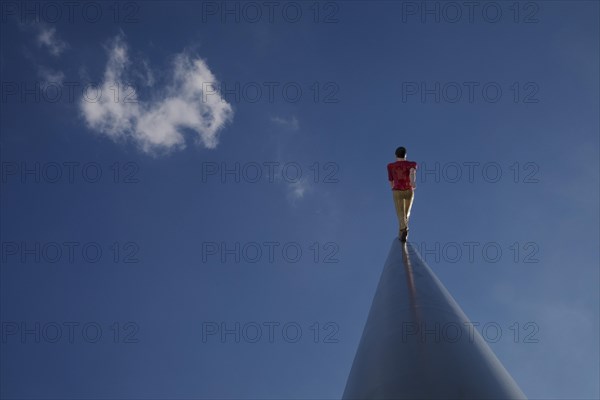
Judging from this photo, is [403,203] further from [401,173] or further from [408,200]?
[401,173]

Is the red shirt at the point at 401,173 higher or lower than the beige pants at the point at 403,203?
higher

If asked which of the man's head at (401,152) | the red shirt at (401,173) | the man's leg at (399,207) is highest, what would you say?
the man's head at (401,152)

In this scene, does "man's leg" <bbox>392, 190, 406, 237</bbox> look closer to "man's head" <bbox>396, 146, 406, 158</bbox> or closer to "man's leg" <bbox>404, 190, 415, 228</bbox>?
"man's leg" <bbox>404, 190, 415, 228</bbox>

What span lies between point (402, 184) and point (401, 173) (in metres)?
0.23

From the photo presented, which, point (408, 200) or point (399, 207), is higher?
point (408, 200)

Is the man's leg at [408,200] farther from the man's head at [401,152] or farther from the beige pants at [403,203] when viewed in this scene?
the man's head at [401,152]

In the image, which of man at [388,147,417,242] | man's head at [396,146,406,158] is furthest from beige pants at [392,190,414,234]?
man's head at [396,146,406,158]

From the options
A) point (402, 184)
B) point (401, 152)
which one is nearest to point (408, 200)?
point (402, 184)

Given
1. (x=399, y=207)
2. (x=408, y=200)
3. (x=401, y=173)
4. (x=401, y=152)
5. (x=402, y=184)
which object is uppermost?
(x=401, y=152)

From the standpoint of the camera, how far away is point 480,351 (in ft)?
14.0

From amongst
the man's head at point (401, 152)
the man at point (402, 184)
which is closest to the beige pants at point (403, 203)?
the man at point (402, 184)

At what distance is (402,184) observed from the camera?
33.1ft

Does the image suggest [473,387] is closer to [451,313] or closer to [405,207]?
[451,313]

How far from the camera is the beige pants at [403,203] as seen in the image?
1011 cm
